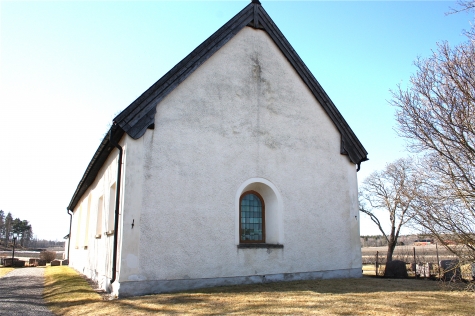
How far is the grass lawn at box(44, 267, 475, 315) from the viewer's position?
7.68 m

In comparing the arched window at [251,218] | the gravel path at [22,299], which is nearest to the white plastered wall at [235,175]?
the arched window at [251,218]

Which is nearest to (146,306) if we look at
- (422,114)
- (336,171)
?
(422,114)

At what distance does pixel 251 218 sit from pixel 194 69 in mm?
5100

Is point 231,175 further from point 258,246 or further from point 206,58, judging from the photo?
point 206,58

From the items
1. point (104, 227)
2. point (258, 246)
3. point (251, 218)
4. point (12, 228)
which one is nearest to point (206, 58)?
point (251, 218)

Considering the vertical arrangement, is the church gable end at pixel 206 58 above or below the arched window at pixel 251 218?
above

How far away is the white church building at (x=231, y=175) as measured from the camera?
1027 cm

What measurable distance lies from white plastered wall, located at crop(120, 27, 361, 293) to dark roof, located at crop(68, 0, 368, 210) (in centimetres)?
24

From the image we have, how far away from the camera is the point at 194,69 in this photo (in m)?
11.6

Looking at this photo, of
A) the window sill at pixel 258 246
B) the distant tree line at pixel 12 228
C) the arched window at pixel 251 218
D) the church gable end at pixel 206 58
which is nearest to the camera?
the church gable end at pixel 206 58

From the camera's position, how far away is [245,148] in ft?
39.9

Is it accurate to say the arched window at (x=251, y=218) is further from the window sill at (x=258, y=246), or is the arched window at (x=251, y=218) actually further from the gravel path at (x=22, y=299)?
the gravel path at (x=22, y=299)

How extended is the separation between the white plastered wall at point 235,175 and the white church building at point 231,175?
3 cm

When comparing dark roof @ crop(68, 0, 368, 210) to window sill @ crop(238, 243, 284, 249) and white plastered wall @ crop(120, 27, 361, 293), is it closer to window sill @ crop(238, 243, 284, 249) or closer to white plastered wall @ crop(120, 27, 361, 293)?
white plastered wall @ crop(120, 27, 361, 293)
